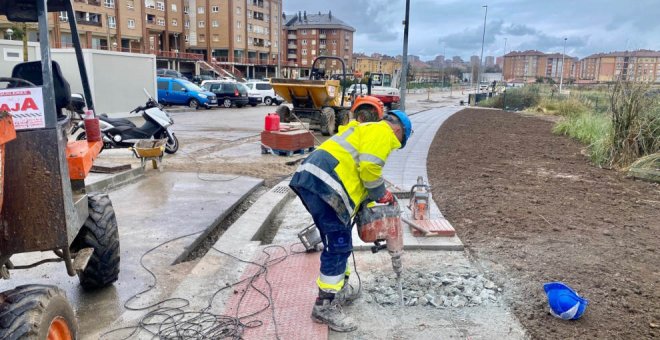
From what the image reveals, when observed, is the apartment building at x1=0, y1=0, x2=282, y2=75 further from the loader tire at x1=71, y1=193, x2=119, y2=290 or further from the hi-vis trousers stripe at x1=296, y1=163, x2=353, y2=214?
the hi-vis trousers stripe at x1=296, y1=163, x2=353, y2=214

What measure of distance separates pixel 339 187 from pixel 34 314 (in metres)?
1.95

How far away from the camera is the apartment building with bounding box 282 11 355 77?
326 feet

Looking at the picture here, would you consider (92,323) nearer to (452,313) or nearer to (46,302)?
(46,302)

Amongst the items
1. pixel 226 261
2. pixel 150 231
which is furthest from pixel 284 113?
pixel 226 261

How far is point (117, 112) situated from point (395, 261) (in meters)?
17.2

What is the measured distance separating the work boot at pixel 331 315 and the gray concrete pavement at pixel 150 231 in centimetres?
143

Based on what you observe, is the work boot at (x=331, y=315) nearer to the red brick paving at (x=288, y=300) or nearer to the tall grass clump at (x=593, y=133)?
the red brick paving at (x=288, y=300)

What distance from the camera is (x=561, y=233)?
17.9ft

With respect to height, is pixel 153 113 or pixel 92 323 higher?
pixel 153 113

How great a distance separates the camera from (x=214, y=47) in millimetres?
71875

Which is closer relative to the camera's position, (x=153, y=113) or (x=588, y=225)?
(x=588, y=225)

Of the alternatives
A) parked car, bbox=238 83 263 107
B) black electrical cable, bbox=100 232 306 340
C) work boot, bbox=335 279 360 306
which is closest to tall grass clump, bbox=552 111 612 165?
work boot, bbox=335 279 360 306

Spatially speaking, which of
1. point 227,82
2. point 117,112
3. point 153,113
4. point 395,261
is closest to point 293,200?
point 395,261

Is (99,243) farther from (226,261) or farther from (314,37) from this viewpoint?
(314,37)
